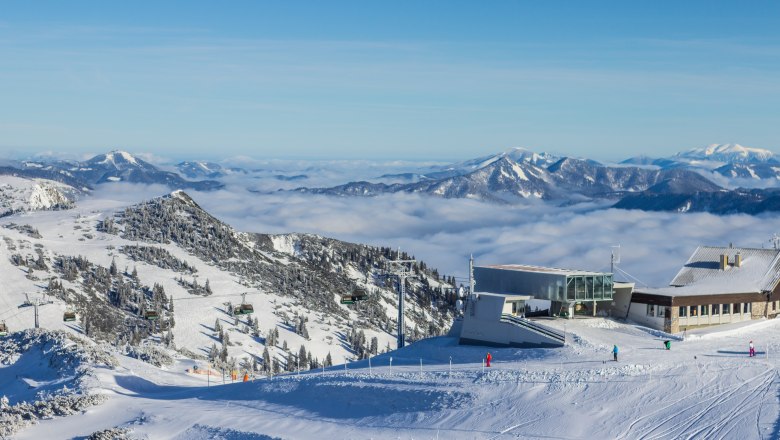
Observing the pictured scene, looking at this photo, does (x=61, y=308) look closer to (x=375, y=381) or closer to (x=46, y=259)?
(x=46, y=259)

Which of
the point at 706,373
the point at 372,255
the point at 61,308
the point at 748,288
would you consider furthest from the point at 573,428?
the point at 372,255

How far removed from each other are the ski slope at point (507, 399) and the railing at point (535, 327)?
1.16 m

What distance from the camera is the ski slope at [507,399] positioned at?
42.7 metres

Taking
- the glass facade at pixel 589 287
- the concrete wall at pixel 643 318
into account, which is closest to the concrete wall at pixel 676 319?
the concrete wall at pixel 643 318

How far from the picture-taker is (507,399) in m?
46.4

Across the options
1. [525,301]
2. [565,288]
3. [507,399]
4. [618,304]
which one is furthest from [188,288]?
[507,399]

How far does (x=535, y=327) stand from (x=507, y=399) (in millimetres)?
13404

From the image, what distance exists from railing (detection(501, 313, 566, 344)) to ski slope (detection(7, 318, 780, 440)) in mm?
1162

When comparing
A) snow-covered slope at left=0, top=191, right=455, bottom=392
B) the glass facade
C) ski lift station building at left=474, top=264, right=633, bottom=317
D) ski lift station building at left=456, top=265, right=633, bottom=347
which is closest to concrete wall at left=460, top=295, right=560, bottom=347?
ski lift station building at left=456, top=265, right=633, bottom=347

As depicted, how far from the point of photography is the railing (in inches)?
2261

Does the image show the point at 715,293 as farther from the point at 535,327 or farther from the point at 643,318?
the point at 535,327

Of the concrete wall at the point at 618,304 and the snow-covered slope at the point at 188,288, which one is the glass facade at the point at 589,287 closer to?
the concrete wall at the point at 618,304

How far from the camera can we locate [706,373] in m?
47.9

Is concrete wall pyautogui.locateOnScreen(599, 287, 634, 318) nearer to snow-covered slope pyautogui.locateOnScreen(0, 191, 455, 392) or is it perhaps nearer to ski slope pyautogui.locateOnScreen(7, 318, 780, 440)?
ski slope pyautogui.locateOnScreen(7, 318, 780, 440)
